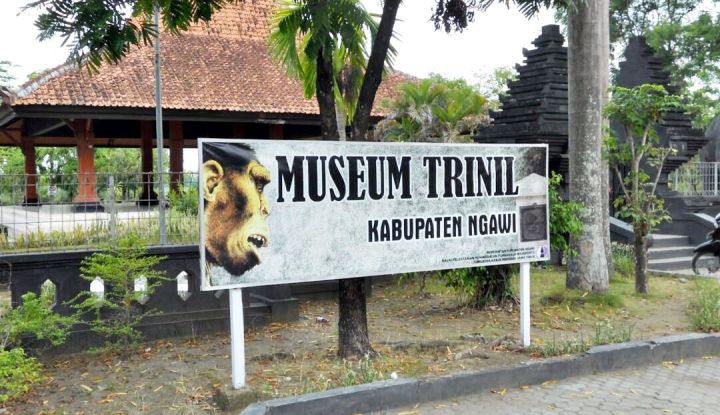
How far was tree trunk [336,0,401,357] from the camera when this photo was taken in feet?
19.2

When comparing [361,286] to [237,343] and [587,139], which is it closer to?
[237,343]

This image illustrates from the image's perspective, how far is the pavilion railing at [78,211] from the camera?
673 cm

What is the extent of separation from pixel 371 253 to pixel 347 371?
3.16 ft

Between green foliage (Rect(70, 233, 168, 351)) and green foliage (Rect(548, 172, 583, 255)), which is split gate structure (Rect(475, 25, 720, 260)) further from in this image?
green foliage (Rect(70, 233, 168, 351))

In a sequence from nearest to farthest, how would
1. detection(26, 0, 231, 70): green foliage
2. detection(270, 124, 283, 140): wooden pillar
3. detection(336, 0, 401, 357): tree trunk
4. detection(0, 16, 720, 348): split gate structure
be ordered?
detection(26, 0, 231, 70): green foliage
detection(336, 0, 401, 357): tree trunk
detection(0, 16, 720, 348): split gate structure
detection(270, 124, 283, 140): wooden pillar

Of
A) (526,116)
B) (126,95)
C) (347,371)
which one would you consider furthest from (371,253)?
(126,95)

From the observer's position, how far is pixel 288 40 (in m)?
7.18

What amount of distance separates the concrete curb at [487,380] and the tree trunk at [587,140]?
2.35m

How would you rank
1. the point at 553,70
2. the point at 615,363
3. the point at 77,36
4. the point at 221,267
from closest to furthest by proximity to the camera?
the point at 77,36
the point at 221,267
the point at 615,363
the point at 553,70

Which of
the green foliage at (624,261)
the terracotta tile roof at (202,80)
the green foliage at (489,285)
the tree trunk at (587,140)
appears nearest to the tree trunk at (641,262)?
the tree trunk at (587,140)

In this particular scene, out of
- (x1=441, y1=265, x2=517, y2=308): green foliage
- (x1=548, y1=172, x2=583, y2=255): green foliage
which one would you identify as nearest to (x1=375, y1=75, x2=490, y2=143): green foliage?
(x1=548, y1=172, x2=583, y2=255): green foliage

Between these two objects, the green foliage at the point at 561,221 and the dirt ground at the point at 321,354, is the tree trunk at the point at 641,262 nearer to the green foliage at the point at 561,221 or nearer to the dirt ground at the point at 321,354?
the dirt ground at the point at 321,354

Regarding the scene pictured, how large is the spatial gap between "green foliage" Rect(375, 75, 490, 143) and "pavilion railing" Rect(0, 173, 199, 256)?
10.8 metres

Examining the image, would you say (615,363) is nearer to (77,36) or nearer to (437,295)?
(437,295)
